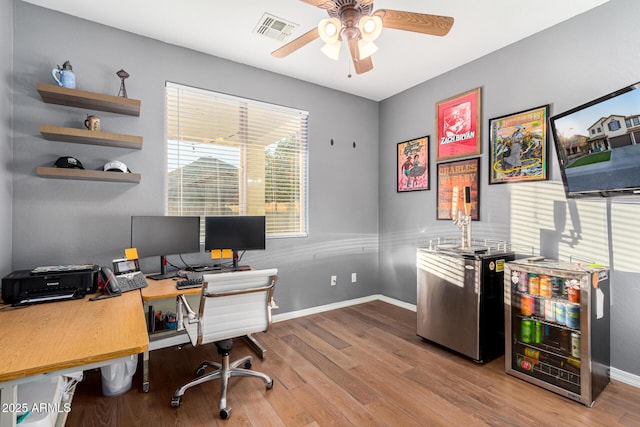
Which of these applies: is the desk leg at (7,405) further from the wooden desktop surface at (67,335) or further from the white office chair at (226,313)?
the white office chair at (226,313)

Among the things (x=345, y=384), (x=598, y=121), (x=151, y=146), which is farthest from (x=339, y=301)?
(x=598, y=121)

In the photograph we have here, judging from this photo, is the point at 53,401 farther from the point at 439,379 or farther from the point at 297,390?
the point at 439,379

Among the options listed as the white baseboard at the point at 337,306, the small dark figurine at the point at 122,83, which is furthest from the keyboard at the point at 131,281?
the white baseboard at the point at 337,306

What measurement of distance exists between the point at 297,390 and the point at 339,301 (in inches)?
74.8

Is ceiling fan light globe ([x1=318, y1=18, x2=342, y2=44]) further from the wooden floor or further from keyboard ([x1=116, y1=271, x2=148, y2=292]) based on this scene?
the wooden floor

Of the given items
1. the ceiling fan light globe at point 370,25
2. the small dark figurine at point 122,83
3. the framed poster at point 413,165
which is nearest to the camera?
the ceiling fan light globe at point 370,25

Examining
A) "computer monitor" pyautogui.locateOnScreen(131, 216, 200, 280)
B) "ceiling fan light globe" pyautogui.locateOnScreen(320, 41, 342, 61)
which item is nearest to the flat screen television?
"ceiling fan light globe" pyautogui.locateOnScreen(320, 41, 342, 61)

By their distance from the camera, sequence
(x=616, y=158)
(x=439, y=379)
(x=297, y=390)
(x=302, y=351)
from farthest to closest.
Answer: (x=302, y=351), (x=439, y=379), (x=297, y=390), (x=616, y=158)

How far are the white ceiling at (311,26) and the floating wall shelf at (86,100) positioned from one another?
715 mm

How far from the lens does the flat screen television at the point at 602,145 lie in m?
1.93

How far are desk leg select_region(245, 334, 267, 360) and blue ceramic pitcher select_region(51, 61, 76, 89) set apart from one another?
8.44 feet

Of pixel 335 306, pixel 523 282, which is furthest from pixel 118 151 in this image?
pixel 523 282

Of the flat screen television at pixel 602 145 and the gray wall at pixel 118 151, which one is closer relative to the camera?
the flat screen television at pixel 602 145

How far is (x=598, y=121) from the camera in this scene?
210cm
